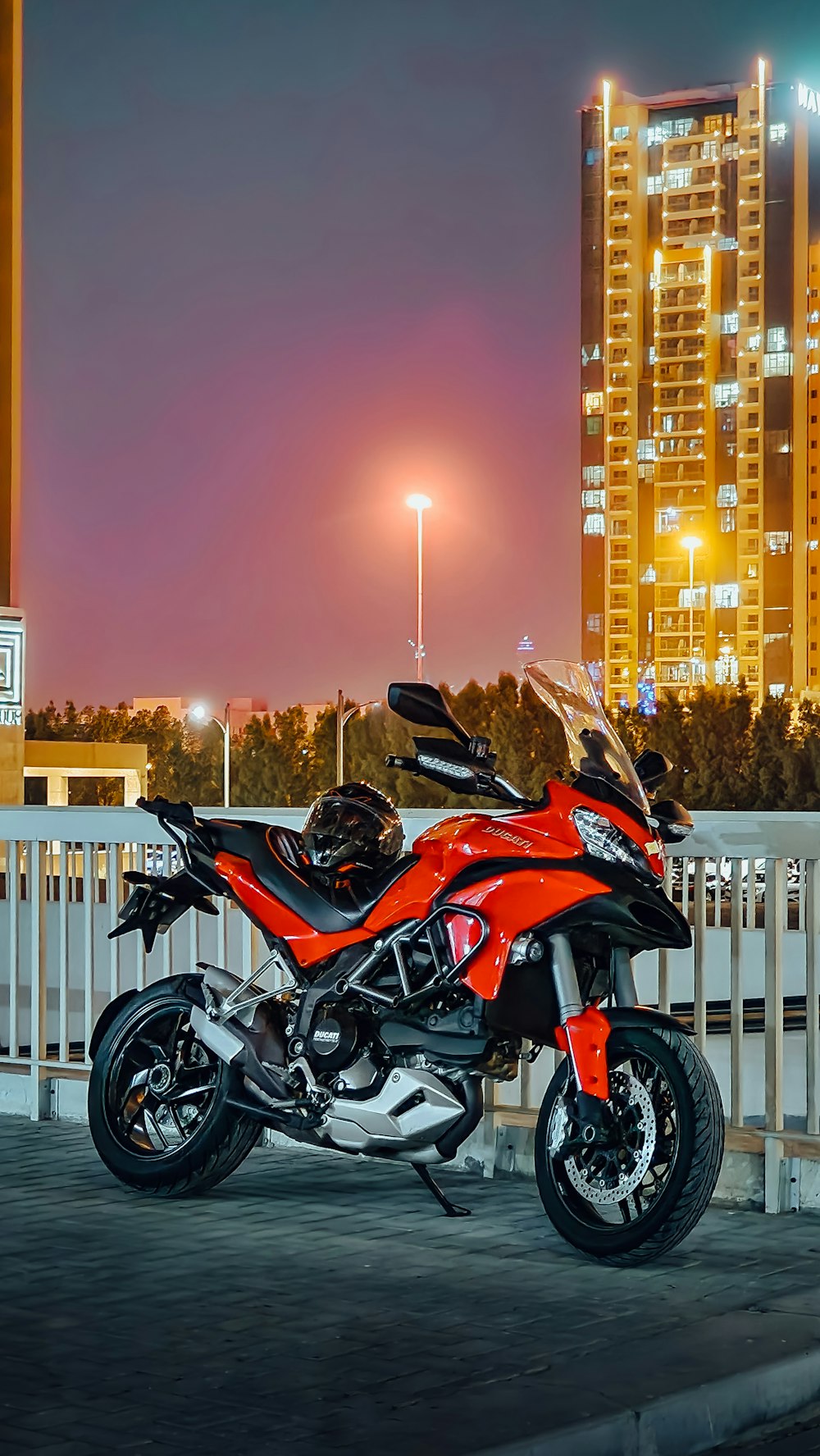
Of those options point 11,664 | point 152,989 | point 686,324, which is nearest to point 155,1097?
point 152,989

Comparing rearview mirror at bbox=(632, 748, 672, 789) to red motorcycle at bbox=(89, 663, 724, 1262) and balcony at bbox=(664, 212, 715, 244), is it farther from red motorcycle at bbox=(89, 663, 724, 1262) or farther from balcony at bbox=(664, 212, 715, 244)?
balcony at bbox=(664, 212, 715, 244)

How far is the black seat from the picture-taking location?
6.73 meters

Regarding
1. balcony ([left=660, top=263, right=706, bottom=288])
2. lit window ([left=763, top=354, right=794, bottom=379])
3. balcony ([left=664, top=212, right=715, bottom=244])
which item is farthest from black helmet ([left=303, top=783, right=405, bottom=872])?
balcony ([left=664, top=212, right=715, bottom=244])

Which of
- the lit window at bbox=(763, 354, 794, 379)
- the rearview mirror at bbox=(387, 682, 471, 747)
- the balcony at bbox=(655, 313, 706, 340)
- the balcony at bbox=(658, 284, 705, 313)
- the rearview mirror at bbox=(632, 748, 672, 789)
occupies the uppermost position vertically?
the balcony at bbox=(658, 284, 705, 313)

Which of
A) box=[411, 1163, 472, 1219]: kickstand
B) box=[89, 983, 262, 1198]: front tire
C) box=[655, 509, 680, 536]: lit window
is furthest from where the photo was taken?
box=[655, 509, 680, 536]: lit window

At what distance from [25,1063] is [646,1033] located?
3.74 metres

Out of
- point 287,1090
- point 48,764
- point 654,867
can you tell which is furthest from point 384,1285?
point 48,764

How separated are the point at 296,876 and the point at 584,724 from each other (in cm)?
120

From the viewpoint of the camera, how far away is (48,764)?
233 ft

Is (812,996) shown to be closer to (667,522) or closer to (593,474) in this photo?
(667,522)

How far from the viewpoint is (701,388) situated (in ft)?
491

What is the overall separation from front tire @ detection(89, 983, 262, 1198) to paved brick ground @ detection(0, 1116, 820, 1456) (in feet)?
0.42

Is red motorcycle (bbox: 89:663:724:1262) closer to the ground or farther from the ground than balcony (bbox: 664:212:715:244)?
closer to the ground

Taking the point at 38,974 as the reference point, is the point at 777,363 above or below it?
above
